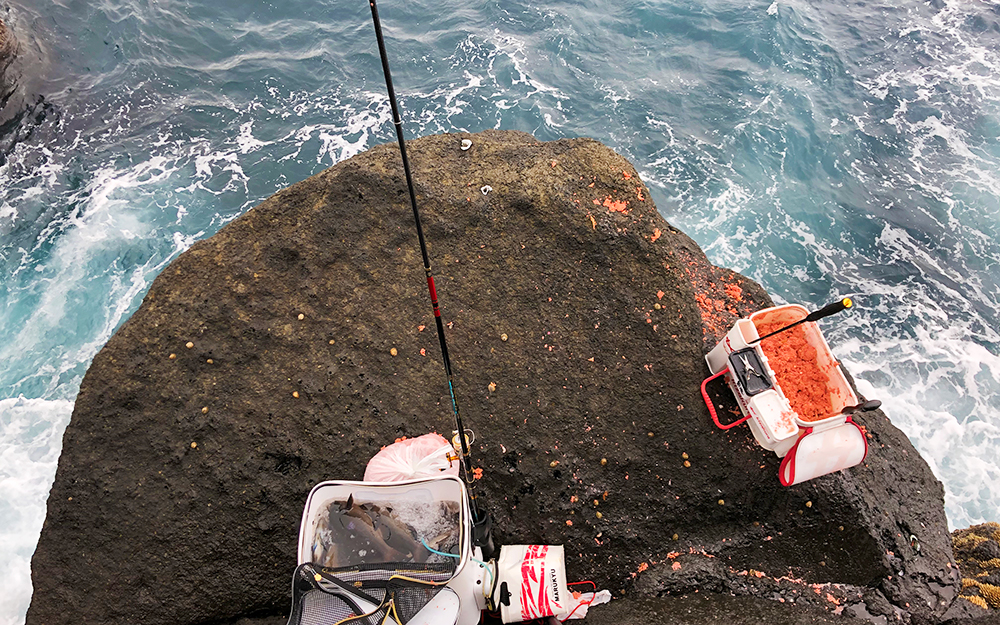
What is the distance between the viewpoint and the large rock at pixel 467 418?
4.18m

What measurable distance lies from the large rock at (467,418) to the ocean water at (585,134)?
3806 millimetres

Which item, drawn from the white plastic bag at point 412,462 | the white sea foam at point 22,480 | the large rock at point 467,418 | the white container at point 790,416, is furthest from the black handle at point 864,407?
the white sea foam at point 22,480

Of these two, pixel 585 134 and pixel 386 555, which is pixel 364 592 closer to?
pixel 386 555

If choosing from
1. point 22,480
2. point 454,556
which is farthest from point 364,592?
point 22,480

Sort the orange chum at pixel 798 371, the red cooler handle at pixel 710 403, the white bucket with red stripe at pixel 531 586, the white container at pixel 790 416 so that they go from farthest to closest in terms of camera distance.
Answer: the red cooler handle at pixel 710 403 → the orange chum at pixel 798 371 → the white container at pixel 790 416 → the white bucket with red stripe at pixel 531 586

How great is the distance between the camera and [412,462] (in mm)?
4027

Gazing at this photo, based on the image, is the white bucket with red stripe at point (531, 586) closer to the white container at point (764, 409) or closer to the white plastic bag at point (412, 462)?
the white plastic bag at point (412, 462)

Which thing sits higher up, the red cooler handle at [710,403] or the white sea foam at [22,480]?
the red cooler handle at [710,403]

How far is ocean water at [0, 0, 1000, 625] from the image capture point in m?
8.39

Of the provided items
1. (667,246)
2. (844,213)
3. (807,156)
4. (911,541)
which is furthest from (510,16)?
(911,541)

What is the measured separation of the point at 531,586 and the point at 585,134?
8.68m

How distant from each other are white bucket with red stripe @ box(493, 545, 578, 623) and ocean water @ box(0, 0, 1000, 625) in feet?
20.1

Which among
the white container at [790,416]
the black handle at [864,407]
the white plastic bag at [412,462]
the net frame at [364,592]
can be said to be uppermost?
the black handle at [864,407]

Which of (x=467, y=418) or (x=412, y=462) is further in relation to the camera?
(x=467, y=418)
